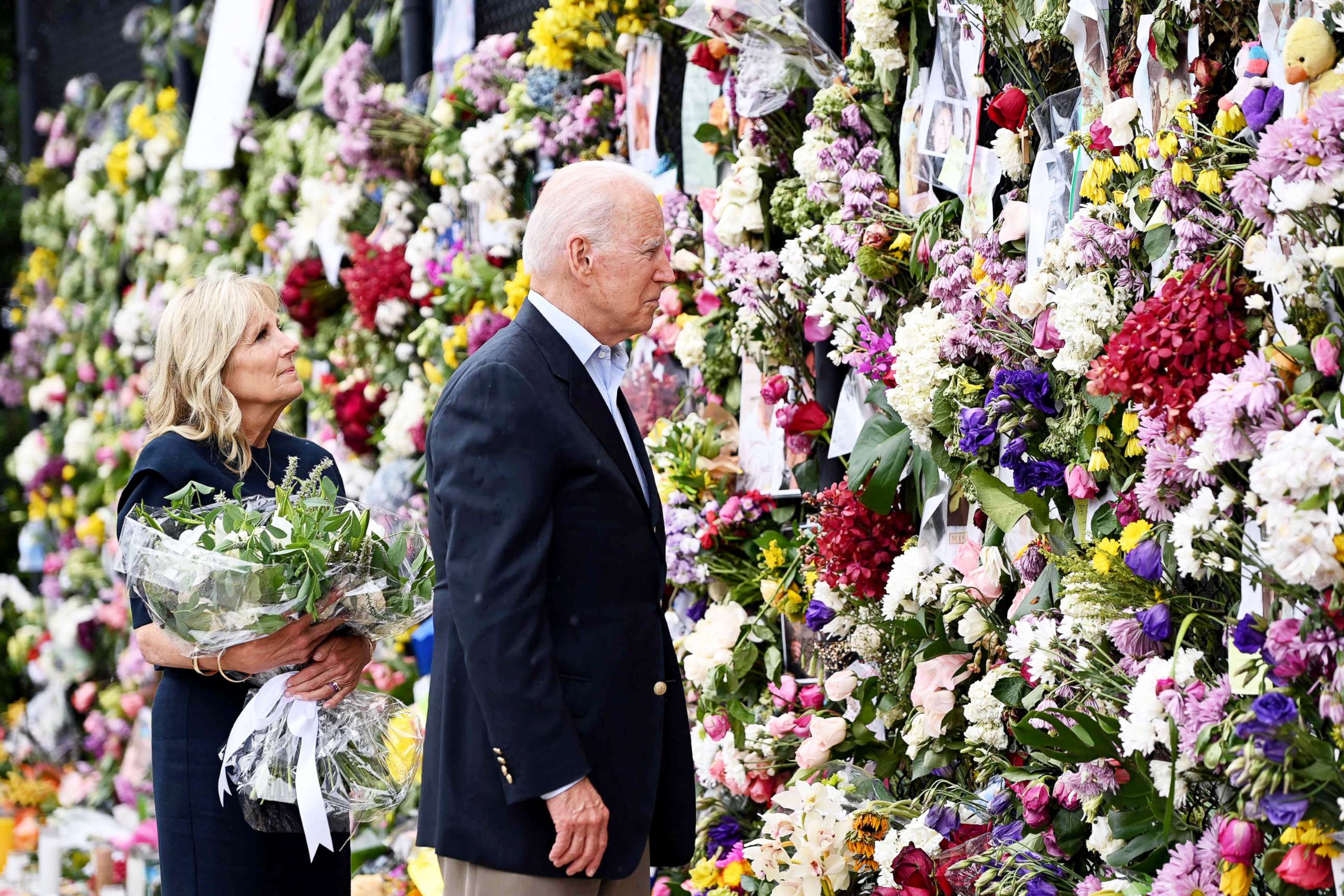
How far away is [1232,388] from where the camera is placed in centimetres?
157

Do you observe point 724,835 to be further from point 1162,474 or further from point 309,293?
point 309,293

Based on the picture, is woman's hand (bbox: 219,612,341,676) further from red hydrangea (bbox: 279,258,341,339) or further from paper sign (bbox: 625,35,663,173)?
red hydrangea (bbox: 279,258,341,339)

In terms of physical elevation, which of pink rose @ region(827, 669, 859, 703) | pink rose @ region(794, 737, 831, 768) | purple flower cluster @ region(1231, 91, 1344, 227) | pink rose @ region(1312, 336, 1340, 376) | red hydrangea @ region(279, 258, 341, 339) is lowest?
pink rose @ region(794, 737, 831, 768)

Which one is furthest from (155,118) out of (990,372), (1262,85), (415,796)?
(1262,85)

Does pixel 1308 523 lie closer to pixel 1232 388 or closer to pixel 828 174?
pixel 1232 388

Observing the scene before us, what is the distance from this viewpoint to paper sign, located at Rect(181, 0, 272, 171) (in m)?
4.61

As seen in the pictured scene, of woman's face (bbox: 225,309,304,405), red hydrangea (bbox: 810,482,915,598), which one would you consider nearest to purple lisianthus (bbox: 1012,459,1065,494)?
red hydrangea (bbox: 810,482,915,598)

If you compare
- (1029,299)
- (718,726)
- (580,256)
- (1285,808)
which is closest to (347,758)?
(718,726)

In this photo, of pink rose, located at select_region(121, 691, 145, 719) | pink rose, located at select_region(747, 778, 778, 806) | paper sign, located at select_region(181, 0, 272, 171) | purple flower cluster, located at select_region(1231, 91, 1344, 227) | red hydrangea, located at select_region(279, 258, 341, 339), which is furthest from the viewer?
pink rose, located at select_region(121, 691, 145, 719)

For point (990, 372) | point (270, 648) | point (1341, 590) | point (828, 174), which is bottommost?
point (270, 648)

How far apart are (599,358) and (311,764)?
2.54 feet

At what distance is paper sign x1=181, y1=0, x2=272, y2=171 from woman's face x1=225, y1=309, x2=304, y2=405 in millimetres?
2482

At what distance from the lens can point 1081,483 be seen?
1.93 m

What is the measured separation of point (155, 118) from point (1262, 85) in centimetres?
433
